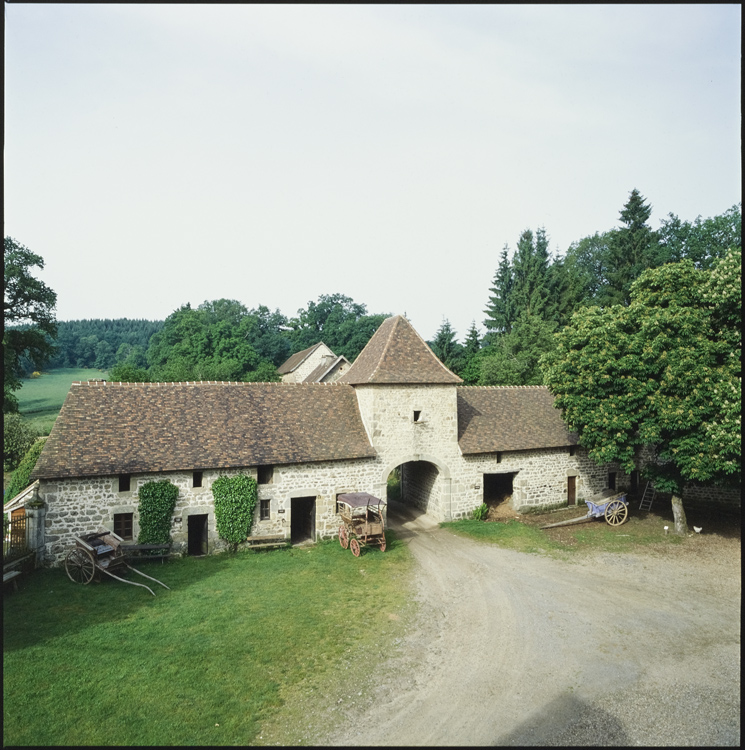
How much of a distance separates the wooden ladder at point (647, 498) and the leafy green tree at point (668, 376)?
328cm

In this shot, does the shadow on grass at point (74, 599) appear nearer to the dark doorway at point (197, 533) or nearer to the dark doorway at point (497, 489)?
the dark doorway at point (197, 533)

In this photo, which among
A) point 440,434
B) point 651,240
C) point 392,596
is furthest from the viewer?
point 651,240

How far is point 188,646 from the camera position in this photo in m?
11.0

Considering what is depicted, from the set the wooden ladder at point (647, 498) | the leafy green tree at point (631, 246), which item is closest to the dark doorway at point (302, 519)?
the wooden ladder at point (647, 498)

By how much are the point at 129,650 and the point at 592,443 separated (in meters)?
17.1

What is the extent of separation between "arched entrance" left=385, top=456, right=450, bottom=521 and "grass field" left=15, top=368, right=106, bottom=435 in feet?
92.8

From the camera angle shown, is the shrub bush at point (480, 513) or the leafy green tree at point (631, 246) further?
the leafy green tree at point (631, 246)

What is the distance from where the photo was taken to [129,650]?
1077 cm

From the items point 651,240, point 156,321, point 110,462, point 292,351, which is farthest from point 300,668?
point 156,321

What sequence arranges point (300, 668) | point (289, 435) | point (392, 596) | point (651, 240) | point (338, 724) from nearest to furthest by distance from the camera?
point (338, 724) < point (300, 668) < point (392, 596) < point (289, 435) < point (651, 240)

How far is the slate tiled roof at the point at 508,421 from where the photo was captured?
21.8 meters

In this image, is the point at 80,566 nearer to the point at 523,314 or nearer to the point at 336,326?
the point at 523,314

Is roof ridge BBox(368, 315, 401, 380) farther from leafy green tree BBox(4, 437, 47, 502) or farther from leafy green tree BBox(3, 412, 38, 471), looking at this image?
leafy green tree BBox(3, 412, 38, 471)

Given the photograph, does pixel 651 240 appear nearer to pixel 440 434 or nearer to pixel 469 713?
pixel 440 434
